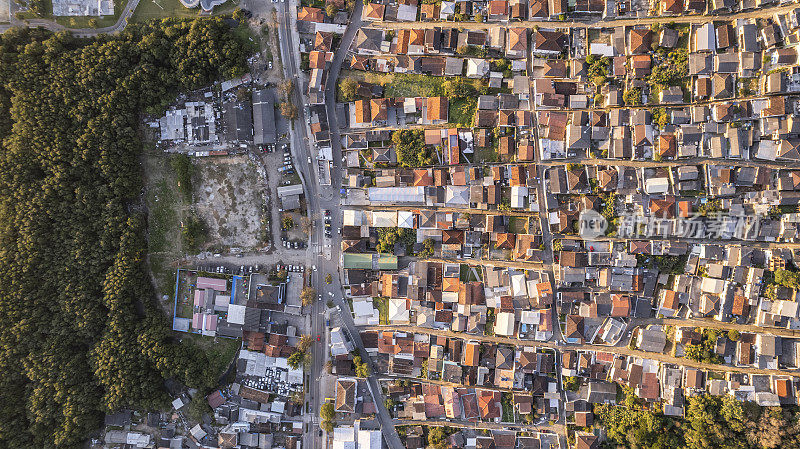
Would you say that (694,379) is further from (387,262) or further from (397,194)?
(397,194)

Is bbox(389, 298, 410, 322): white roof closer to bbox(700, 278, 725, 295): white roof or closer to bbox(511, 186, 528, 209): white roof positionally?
bbox(511, 186, 528, 209): white roof

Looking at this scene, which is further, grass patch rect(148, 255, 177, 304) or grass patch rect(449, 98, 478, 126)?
grass patch rect(148, 255, 177, 304)

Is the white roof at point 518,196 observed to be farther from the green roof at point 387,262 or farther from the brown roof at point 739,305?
the brown roof at point 739,305

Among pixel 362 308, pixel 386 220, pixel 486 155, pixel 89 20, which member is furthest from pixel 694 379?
pixel 89 20

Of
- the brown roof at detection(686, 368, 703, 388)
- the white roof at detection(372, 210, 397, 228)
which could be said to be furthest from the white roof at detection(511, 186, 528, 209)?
the brown roof at detection(686, 368, 703, 388)

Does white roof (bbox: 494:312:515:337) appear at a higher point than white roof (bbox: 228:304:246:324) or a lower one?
lower

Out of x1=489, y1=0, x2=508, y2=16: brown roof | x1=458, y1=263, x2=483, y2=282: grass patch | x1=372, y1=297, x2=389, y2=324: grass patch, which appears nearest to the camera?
x1=489, y1=0, x2=508, y2=16: brown roof

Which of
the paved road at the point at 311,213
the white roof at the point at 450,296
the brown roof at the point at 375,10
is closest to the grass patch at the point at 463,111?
the brown roof at the point at 375,10
